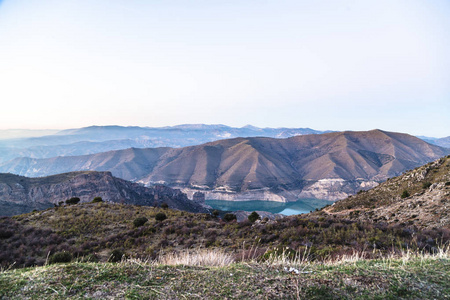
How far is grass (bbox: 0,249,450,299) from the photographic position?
357 cm

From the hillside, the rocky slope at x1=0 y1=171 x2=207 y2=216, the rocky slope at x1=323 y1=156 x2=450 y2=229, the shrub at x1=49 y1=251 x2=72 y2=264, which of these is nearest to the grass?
the hillside

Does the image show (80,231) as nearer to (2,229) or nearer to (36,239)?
(36,239)

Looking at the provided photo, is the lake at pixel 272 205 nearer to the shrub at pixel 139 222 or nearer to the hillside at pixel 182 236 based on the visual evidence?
the shrub at pixel 139 222

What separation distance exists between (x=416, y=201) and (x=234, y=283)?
26.7 meters

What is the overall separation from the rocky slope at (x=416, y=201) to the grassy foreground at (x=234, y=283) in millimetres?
15512

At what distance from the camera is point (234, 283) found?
398cm

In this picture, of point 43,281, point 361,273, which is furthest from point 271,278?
point 43,281

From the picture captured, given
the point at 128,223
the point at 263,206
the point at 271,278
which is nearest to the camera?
the point at 271,278

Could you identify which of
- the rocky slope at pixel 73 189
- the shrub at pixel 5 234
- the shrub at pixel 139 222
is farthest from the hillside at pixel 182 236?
the rocky slope at pixel 73 189

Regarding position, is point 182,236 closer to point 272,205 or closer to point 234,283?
point 234,283

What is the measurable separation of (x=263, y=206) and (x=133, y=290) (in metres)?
158

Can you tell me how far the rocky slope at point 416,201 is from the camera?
1753 cm

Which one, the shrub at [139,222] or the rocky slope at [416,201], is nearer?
the rocky slope at [416,201]

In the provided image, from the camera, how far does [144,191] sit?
10750cm
